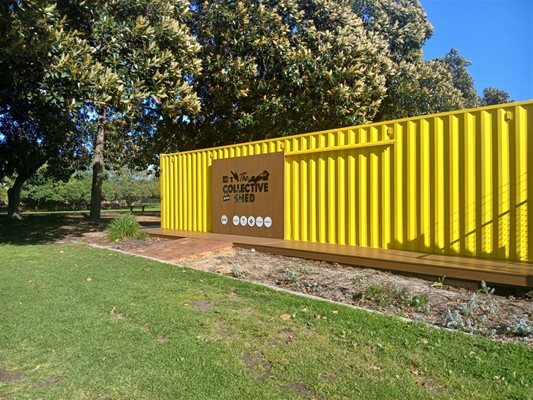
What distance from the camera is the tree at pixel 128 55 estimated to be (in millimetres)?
9490

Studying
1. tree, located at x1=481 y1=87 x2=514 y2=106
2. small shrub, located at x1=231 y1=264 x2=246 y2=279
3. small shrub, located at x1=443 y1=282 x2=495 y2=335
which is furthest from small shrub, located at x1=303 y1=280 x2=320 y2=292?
tree, located at x1=481 y1=87 x2=514 y2=106

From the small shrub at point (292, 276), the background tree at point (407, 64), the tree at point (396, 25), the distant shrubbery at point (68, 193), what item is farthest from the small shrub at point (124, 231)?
the distant shrubbery at point (68, 193)

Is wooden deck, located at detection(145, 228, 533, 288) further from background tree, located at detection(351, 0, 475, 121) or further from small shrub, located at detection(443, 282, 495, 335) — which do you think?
background tree, located at detection(351, 0, 475, 121)

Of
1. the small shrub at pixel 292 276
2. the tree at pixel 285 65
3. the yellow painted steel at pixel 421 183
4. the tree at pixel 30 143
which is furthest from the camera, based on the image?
the tree at pixel 30 143

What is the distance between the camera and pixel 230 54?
14.1m

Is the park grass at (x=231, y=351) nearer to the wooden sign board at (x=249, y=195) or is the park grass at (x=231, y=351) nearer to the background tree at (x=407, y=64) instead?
the wooden sign board at (x=249, y=195)

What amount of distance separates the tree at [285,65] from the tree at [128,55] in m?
1.98

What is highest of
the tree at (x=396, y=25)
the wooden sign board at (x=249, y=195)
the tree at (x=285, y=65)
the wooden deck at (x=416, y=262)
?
the tree at (x=396, y=25)

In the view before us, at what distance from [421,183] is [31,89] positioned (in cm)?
964

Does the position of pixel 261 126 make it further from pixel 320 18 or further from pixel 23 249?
pixel 23 249

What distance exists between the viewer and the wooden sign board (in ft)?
33.6

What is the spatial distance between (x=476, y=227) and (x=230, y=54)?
396 inches

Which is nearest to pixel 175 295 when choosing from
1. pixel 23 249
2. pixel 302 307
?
pixel 302 307

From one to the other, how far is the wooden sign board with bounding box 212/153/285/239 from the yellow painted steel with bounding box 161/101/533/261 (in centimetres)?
27
